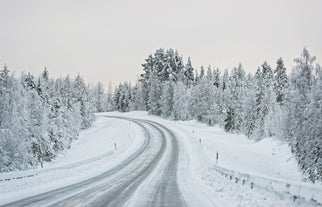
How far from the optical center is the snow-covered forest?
2200cm

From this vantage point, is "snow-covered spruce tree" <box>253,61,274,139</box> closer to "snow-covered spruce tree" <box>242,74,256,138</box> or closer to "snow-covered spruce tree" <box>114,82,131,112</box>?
"snow-covered spruce tree" <box>242,74,256,138</box>

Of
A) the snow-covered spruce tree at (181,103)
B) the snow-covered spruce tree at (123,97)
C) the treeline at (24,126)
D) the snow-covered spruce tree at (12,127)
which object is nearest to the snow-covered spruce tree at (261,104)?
the snow-covered spruce tree at (181,103)

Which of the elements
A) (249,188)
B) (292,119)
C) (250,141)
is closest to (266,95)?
(250,141)

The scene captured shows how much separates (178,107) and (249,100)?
2226cm

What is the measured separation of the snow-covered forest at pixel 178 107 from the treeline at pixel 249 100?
6 centimetres

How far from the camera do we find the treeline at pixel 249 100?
21047 mm

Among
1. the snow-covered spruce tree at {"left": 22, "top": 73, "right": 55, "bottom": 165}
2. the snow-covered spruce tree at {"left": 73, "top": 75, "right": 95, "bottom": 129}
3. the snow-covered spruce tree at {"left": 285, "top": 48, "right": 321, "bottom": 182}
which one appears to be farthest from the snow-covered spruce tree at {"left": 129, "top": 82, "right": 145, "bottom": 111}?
the snow-covered spruce tree at {"left": 285, "top": 48, "right": 321, "bottom": 182}

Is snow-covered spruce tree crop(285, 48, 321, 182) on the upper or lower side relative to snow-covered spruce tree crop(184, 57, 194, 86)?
lower

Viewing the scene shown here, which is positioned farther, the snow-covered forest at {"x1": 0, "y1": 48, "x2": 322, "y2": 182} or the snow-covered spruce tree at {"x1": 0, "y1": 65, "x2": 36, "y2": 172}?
the snow-covered spruce tree at {"x1": 0, "y1": 65, "x2": 36, "y2": 172}

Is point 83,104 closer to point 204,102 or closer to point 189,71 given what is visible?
point 204,102

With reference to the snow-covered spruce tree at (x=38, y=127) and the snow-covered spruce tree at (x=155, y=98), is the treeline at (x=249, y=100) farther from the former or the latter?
the snow-covered spruce tree at (x=38, y=127)

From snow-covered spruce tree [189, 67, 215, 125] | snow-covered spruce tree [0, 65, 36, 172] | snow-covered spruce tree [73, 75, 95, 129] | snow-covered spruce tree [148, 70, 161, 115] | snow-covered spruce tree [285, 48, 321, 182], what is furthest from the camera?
snow-covered spruce tree [148, 70, 161, 115]

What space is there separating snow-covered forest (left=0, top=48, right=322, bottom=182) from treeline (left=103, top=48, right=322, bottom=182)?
0.06 meters

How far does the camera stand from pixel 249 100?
69.2 meters
